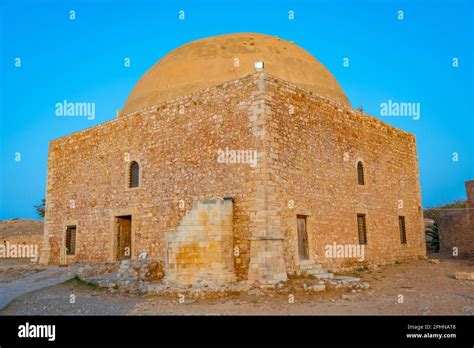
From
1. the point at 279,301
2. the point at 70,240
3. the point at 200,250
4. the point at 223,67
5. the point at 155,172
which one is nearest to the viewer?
the point at 279,301

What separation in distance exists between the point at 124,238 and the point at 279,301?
23.5ft

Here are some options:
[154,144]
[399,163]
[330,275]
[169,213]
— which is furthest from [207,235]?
[399,163]

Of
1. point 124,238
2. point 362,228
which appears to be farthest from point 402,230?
point 124,238

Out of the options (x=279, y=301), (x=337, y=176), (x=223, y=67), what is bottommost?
(x=279, y=301)

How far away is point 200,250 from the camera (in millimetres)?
9859

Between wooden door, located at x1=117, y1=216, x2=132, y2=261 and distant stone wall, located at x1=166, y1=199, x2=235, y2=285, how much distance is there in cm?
452

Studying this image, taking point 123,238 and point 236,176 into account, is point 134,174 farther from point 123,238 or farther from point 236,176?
point 236,176

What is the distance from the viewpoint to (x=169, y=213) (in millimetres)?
12219

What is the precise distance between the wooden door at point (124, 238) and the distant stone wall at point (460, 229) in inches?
526

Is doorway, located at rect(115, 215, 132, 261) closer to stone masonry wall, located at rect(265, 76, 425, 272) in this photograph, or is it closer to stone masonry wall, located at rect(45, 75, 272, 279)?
stone masonry wall, located at rect(45, 75, 272, 279)

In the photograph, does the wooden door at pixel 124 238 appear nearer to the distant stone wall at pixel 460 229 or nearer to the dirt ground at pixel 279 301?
the dirt ground at pixel 279 301

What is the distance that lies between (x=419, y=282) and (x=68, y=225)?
475 inches

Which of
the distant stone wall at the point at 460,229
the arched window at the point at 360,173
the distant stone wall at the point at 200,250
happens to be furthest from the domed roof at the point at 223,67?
the distant stone wall at the point at 460,229
